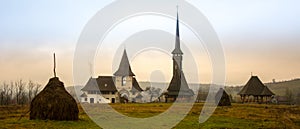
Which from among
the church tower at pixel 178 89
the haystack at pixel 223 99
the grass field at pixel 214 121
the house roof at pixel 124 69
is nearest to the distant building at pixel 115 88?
the house roof at pixel 124 69

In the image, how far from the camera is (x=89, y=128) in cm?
2602

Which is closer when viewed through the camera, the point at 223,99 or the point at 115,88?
the point at 223,99

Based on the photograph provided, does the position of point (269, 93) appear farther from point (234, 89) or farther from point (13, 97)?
point (234, 89)

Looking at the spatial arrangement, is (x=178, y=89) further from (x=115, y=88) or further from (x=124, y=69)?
(x=124, y=69)

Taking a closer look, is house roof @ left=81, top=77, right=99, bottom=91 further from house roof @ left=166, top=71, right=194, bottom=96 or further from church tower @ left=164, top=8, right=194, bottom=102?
house roof @ left=166, top=71, right=194, bottom=96

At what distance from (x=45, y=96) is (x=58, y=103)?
A: 4.25 feet

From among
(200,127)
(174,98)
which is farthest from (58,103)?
(174,98)

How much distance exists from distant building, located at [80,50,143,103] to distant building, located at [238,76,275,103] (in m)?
23.0

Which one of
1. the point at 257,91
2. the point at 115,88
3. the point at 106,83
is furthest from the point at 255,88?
the point at 106,83

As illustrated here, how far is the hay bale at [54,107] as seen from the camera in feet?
106

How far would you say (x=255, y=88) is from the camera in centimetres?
7994

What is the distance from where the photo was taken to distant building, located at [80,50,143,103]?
83.2 metres

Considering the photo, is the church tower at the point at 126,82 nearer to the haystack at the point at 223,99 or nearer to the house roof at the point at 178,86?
the house roof at the point at 178,86

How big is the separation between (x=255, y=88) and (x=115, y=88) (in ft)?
94.4
